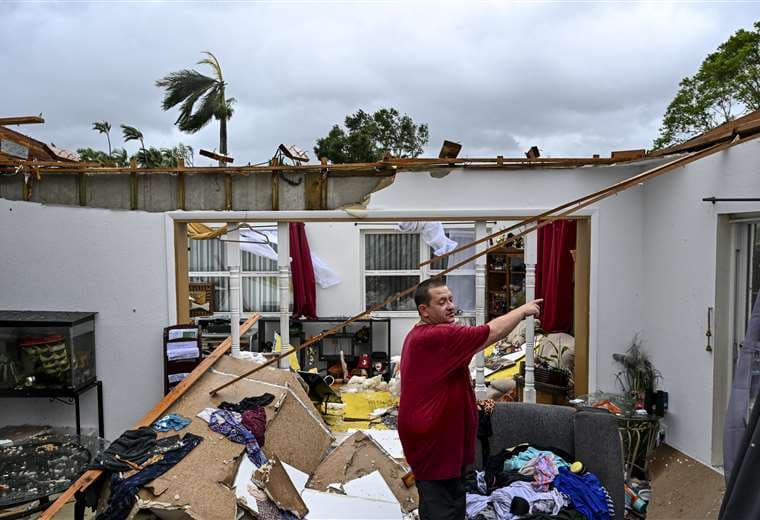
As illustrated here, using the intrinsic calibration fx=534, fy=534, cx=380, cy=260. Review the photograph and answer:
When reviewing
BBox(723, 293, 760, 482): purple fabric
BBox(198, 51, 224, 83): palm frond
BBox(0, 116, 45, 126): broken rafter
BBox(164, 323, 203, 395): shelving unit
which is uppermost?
BBox(198, 51, 224, 83): palm frond

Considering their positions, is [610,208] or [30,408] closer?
[610,208]

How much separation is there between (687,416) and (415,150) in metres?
16.6

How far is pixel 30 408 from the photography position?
17.0 ft

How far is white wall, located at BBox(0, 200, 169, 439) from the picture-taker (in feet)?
16.5

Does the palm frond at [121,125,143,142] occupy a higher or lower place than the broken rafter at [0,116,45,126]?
higher

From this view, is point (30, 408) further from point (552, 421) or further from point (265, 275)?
point (552, 421)

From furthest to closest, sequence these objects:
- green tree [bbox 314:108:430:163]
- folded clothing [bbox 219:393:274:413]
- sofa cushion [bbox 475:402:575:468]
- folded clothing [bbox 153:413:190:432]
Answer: green tree [bbox 314:108:430:163], folded clothing [bbox 219:393:274:413], folded clothing [bbox 153:413:190:432], sofa cushion [bbox 475:402:575:468]

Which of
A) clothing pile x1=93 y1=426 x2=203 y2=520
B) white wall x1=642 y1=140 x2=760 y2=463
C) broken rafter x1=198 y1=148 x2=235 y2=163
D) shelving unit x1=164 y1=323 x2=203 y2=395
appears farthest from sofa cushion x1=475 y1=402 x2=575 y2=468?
broken rafter x1=198 y1=148 x2=235 y2=163

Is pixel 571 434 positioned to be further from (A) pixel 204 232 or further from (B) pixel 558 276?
(A) pixel 204 232

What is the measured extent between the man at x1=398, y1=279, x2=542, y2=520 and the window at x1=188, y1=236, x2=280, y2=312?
649cm

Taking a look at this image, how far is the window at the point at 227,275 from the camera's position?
885 centimetres

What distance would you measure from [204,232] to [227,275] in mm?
879

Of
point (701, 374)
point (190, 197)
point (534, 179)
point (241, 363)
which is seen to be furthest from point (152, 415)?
point (701, 374)

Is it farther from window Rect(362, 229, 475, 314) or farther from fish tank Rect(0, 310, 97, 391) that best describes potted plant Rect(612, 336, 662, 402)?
fish tank Rect(0, 310, 97, 391)
